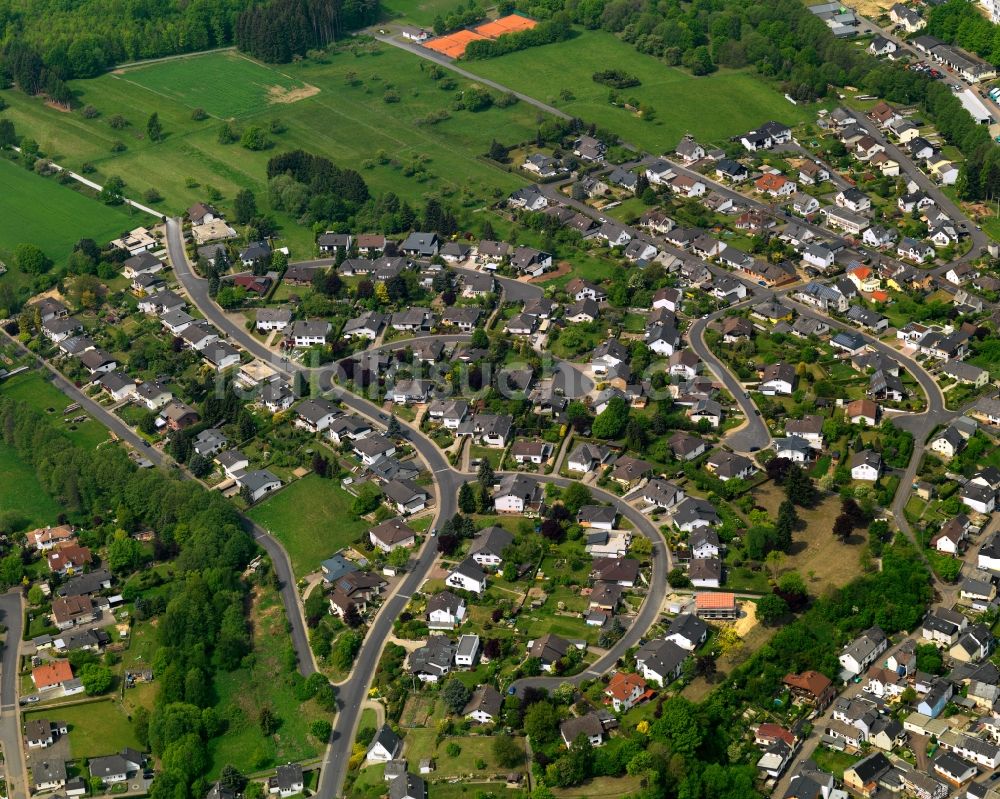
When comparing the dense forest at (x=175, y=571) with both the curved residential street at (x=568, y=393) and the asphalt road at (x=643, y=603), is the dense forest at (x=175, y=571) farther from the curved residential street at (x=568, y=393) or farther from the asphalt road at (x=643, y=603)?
the asphalt road at (x=643, y=603)

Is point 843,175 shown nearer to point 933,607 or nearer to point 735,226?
point 735,226

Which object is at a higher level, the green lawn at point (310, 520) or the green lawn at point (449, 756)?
the green lawn at point (449, 756)

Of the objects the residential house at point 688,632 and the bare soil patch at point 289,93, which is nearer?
the residential house at point 688,632

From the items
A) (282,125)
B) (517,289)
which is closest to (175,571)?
(517,289)

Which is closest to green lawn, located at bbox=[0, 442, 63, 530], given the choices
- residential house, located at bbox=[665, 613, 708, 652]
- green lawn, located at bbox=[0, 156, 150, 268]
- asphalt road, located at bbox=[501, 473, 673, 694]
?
green lawn, located at bbox=[0, 156, 150, 268]

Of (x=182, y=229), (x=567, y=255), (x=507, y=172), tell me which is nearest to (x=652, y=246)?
(x=567, y=255)

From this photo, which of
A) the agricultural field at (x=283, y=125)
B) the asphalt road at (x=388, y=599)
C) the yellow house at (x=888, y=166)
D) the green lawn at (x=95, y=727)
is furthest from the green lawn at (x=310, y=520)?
the yellow house at (x=888, y=166)
